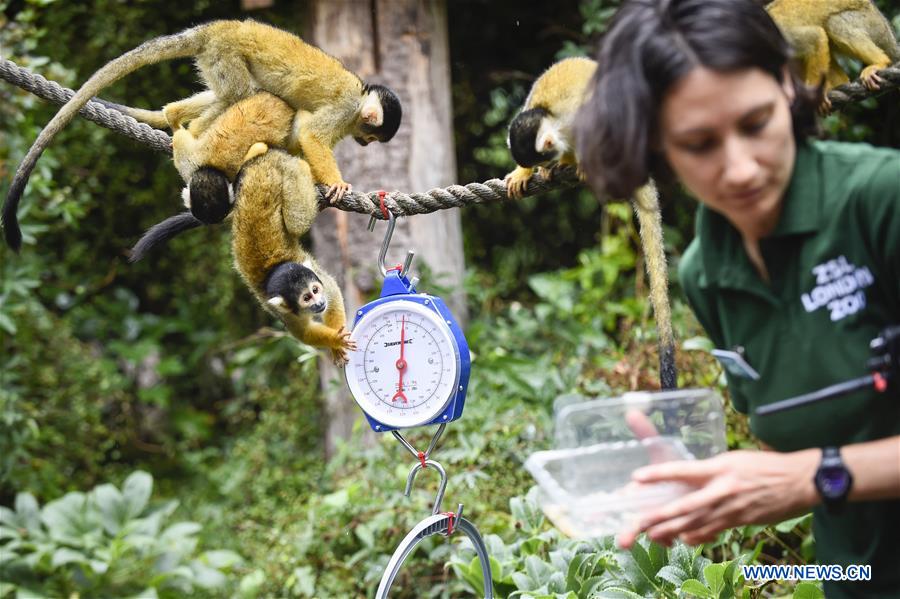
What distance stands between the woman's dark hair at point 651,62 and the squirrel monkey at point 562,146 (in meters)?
1.19

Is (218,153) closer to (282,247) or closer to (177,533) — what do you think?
(282,247)

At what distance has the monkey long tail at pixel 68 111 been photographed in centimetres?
235

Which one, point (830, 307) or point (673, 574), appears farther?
point (673, 574)

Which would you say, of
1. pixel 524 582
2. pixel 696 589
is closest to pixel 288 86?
pixel 524 582

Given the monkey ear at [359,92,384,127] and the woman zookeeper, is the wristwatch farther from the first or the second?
the monkey ear at [359,92,384,127]

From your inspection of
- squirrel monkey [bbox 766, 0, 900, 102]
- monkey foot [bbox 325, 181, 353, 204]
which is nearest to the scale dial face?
monkey foot [bbox 325, 181, 353, 204]

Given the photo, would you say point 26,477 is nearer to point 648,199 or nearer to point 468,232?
point 468,232

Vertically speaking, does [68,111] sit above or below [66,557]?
above

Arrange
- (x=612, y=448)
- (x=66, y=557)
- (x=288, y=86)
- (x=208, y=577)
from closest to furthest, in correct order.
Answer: (x=612, y=448), (x=288, y=86), (x=66, y=557), (x=208, y=577)

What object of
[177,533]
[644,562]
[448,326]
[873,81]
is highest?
[873,81]

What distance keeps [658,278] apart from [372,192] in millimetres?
782

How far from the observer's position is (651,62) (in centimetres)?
101

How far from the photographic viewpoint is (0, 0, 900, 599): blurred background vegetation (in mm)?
3303

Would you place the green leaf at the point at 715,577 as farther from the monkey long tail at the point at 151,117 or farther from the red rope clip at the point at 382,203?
the monkey long tail at the point at 151,117
